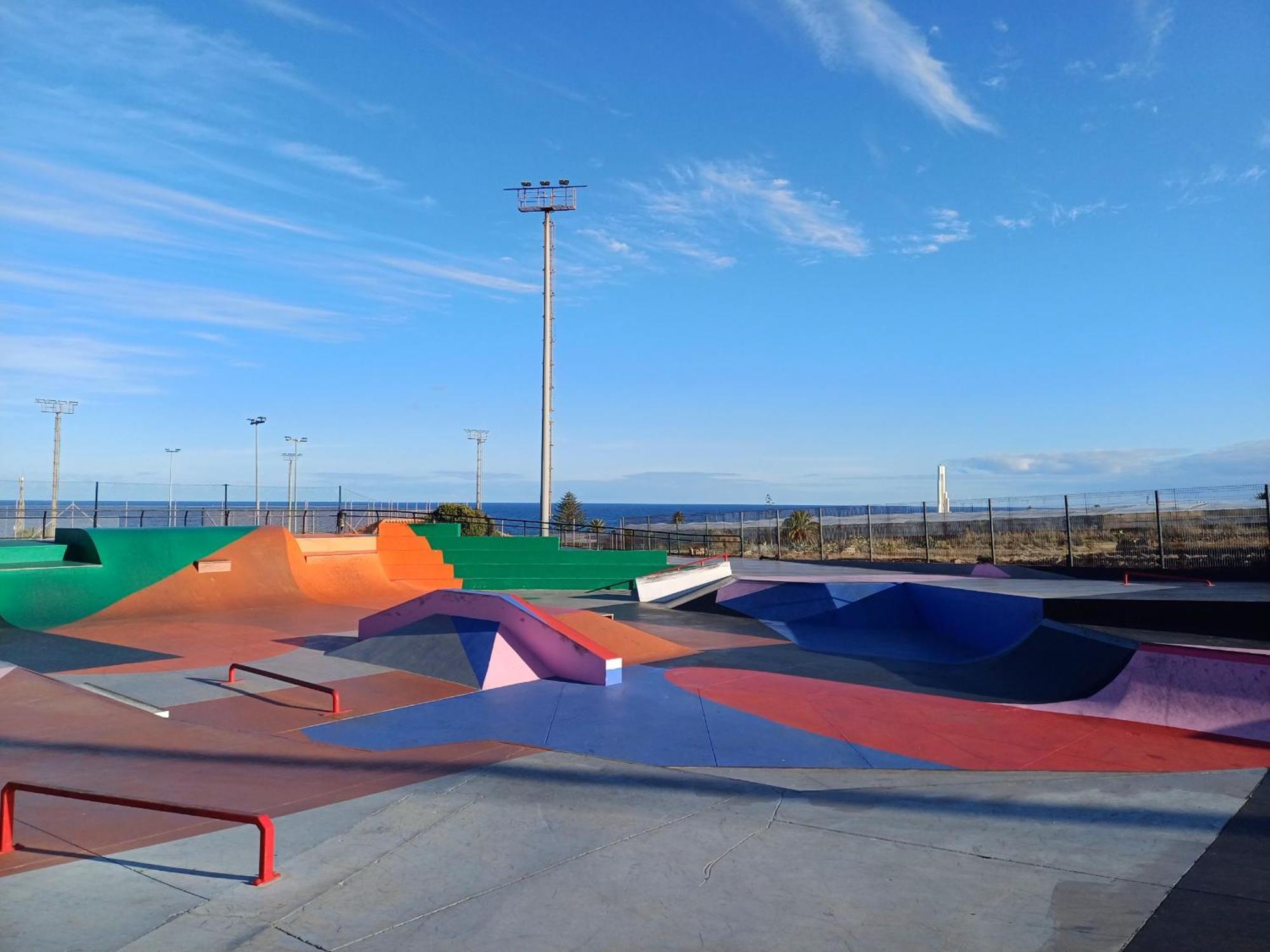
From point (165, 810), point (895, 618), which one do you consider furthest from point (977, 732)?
point (895, 618)

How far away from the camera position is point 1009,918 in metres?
4.16

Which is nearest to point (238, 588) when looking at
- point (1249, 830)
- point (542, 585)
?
point (542, 585)

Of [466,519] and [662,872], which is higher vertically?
[466,519]

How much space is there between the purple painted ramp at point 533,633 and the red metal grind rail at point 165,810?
649 centimetres

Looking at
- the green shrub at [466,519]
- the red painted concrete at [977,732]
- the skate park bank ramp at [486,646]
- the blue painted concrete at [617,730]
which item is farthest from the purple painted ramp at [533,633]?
the green shrub at [466,519]

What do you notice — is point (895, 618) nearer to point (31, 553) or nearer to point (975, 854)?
point (975, 854)

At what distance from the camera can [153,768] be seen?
6777 mm

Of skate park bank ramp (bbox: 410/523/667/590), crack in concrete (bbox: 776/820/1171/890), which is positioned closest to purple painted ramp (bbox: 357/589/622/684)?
crack in concrete (bbox: 776/820/1171/890)

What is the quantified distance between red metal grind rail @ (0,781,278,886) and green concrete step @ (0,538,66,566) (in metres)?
14.3

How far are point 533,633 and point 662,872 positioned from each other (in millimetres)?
6994

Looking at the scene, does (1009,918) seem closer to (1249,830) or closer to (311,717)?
(1249,830)

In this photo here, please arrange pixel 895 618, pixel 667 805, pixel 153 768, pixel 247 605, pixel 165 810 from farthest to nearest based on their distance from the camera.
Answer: pixel 247 605 → pixel 895 618 → pixel 153 768 → pixel 667 805 → pixel 165 810

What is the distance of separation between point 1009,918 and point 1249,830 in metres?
2.54

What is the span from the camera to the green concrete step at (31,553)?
16797 mm
